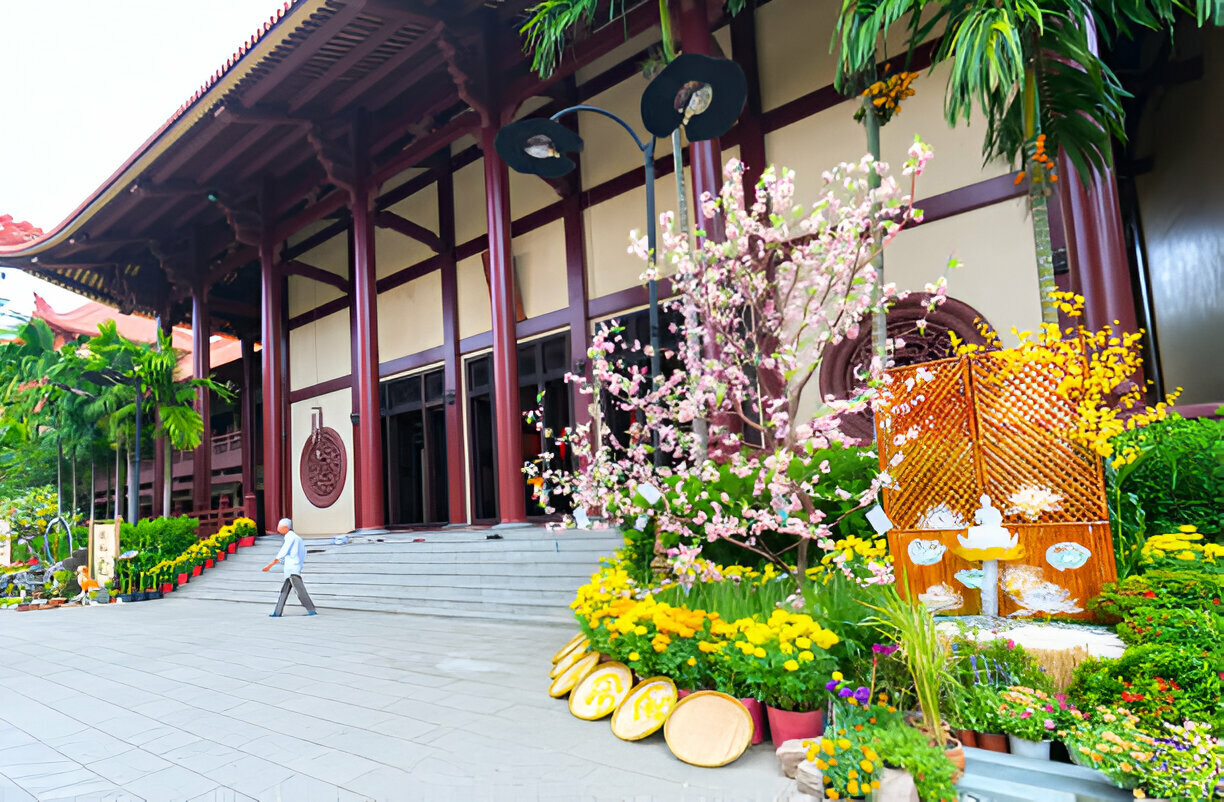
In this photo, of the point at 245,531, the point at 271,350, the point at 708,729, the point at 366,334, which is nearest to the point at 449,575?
Result: the point at 366,334

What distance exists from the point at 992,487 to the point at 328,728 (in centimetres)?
449

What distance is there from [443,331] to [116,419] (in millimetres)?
7993

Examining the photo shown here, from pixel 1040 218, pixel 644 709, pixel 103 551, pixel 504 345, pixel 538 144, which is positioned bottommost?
pixel 644 709

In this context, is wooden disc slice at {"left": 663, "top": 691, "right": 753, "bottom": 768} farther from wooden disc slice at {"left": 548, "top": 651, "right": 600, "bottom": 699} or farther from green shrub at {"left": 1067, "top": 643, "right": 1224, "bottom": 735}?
green shrub at {"left": 1067, "top": 643, "right": 1224, "bottom": 735}

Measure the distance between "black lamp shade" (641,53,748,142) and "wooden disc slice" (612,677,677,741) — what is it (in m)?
4.22

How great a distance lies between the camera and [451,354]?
15195 mm

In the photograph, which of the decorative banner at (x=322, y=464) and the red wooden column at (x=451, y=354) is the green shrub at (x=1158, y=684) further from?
the decorative banner at (x=322, y=464)

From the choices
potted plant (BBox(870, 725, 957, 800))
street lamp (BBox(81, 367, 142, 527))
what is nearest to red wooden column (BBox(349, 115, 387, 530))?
street lamp (BBox(81, 367, 142, 527))

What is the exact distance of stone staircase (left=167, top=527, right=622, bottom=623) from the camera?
8.70m

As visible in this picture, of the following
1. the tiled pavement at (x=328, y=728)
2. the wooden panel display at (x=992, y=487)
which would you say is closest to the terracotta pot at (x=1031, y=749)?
the tiled pavement at (x=328, y=728)

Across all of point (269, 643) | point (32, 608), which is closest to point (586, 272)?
point (269, 643)

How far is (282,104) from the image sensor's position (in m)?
13.7

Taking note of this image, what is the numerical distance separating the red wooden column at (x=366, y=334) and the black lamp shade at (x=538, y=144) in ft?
26.0

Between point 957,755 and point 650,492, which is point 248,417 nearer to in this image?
point 650,492
